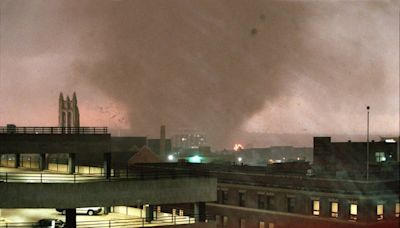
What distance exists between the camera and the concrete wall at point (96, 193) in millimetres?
30938

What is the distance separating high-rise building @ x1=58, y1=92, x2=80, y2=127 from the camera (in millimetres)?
54000

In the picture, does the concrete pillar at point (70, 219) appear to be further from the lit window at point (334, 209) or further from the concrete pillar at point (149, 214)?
the lit window at point (334, 209)

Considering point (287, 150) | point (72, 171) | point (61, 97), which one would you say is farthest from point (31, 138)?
point (287, 150)

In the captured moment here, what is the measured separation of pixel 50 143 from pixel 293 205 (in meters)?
22.0

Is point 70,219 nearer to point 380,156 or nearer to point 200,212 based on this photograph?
point 200,212

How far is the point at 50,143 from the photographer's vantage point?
39125 mm

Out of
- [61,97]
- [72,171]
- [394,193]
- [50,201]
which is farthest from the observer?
[61,97]

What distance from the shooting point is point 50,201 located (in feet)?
102

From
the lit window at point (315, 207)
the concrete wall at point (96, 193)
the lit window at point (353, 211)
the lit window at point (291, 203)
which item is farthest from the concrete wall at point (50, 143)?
the lit window at point (353, 211)

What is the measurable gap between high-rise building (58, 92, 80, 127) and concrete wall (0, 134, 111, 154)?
1408 cm

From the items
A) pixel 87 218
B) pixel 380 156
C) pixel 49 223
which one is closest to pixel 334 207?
pixel 87 218

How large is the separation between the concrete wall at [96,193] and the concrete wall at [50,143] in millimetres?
7913

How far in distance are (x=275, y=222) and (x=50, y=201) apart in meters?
25.6

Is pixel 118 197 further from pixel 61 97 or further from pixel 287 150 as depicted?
pixel 287 150
